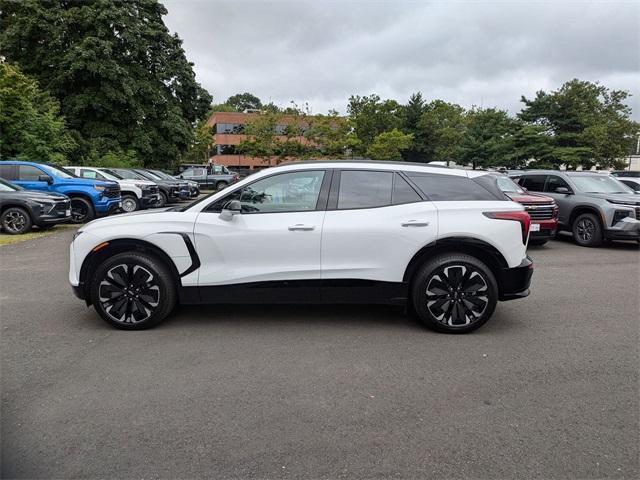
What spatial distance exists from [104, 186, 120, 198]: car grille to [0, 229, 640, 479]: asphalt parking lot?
9442 mm

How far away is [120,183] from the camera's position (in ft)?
53.7

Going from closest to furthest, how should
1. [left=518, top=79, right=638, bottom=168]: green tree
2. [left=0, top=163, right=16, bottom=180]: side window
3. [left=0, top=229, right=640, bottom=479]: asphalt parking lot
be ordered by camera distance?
1. [left=0, top=229, right=640, bottom=479]: asphalt parking lot
2. [left=0, top=163, right=16, bottom=180]: side window
3. [left=518, top=79, right=638, bottom=168]: green tree

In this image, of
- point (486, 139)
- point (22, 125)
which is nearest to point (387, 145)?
point (486, 139)

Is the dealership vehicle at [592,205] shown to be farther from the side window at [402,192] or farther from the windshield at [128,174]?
the windshield at [128,174]

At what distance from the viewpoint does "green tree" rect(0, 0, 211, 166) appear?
1043 inches

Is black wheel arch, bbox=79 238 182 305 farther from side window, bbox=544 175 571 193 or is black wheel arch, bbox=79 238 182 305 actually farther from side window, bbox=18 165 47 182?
side window, bbox=18 165 47 182

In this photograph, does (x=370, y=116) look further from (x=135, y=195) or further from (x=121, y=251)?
(x=121, y=251)

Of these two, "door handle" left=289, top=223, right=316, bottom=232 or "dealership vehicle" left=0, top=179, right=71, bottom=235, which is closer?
"door handle" left=289, top=223, right=316, bottom=232

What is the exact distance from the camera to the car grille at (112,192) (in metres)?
14.1

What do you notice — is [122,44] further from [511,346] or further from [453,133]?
[453,133]

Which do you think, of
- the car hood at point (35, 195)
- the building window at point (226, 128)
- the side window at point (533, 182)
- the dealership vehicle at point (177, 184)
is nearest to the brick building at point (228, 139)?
the building window at point (226, 128)

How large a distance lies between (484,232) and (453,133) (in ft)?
180

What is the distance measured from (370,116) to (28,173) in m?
40.3

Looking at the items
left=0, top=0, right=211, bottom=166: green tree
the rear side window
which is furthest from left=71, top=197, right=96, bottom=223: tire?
left=0, top=0, right=211, bottom=166: green tree
